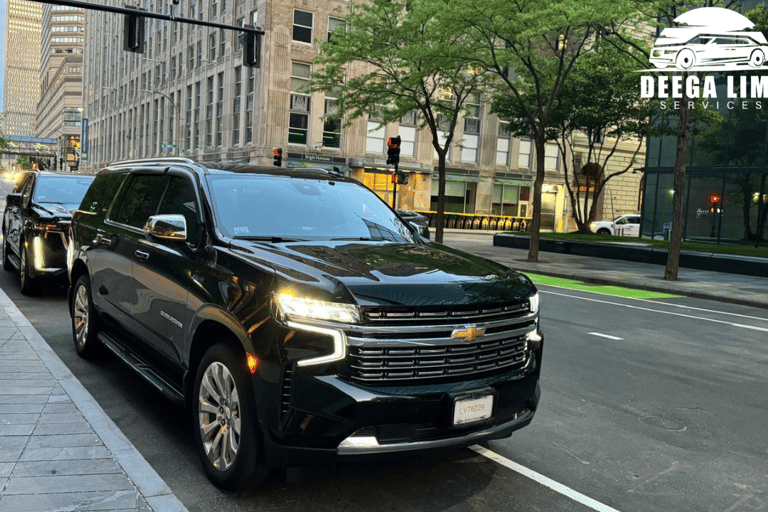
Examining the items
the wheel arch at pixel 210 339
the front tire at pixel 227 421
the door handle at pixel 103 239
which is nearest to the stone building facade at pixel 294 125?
the door handle at pixel 103 239

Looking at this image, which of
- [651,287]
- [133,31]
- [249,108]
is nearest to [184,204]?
[133,31]

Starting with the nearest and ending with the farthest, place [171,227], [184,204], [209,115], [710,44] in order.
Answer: [171,227], [184,204], [710,44], [209,115]

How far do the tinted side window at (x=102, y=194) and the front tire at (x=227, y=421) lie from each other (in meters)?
2.99

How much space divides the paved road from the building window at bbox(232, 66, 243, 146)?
4317 centimetres

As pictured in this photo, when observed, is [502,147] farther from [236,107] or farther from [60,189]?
[60,189]

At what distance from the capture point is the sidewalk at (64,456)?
3529 millimetres

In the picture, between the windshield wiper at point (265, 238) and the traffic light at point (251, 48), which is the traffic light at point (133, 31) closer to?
the traffic light at point (251, 48)

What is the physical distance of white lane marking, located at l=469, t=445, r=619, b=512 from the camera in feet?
13.1

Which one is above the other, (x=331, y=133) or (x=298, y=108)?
(x=298, y=108)

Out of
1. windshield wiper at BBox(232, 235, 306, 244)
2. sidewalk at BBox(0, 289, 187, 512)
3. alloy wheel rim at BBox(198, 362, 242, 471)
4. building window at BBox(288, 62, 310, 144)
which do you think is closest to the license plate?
alloy wheel rim at BBox(198, 362, 242, 471)

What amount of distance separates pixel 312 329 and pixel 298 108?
45.8 metres

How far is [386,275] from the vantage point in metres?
3.83

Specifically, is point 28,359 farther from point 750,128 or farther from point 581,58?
point 750,128

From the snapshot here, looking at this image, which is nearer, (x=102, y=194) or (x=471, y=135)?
(x=102, y=194)
